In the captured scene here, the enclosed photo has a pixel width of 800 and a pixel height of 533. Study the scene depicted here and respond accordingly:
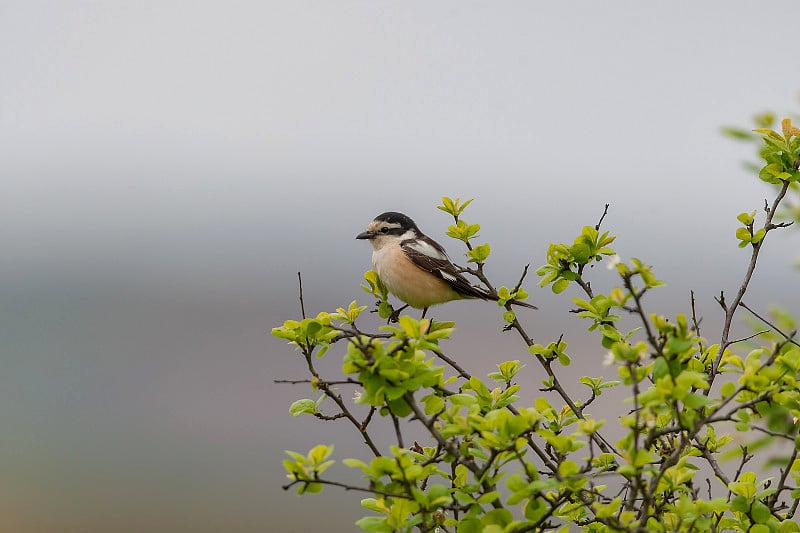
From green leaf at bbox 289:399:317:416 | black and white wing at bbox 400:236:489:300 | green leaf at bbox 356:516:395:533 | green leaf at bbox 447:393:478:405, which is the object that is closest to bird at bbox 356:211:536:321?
black and white wing at bbox 400:236:489:300

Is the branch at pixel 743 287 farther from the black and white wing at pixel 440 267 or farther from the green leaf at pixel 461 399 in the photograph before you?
the black and white wing at pixel 440 267

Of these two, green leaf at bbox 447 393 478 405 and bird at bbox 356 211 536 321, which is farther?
bird at bbox 356 211 536 321

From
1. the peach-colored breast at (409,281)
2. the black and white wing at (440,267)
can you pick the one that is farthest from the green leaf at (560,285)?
the peach-colored breast at (409,281)

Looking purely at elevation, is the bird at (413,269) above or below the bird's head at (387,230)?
below

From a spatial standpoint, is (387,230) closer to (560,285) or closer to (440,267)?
(440,267)

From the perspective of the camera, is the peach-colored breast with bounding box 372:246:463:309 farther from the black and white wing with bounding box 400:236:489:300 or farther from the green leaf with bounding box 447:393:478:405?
the green leaf with bounding box 447:393:478:405

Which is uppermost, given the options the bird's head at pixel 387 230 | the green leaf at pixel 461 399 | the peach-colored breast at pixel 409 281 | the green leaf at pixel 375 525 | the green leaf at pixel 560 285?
the bird's head at pixel 387 230

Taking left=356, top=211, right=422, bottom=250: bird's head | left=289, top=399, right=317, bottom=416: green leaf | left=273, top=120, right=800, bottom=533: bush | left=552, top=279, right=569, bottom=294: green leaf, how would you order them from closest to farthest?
1. left=273, top=120, right=800, bottom=533: bush
2. left=289, top=399, right=317, bottom=416: green leaf
3. left=552, top=279, right=569, bottom=294: green leaf
4. left=356, top=211, right=422, bottom=250: bird's head

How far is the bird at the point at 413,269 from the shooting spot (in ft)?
22.9

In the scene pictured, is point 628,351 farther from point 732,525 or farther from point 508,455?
point 732,525

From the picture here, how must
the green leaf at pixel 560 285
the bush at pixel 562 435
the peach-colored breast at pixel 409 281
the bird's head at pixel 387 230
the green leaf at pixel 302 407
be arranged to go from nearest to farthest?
the bush at pixel 562 435 → the green leaf at pixel 302 407 → the green leaf at pixel 560 285 → the peach-colored breast at pixel 409 281 → the bird's head at pixel 387 230

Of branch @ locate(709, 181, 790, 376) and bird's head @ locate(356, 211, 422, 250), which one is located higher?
bird's head @ locate(356, 211, 422, 250)

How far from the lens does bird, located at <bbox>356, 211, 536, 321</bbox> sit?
6.98 m

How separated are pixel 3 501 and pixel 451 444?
72.9 ft
